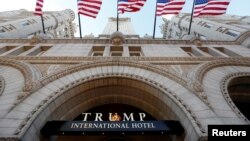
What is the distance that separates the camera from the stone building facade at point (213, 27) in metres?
27.5

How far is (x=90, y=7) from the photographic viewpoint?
1816 cm

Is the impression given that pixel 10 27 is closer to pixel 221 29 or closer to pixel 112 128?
pixel 112 128

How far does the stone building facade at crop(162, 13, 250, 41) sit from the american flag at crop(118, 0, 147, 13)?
5.80m

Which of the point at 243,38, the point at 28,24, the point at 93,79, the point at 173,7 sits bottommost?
the point at 93,79

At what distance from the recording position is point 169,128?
9.48 metres

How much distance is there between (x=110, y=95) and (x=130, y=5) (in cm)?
901

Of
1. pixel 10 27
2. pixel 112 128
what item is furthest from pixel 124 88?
pixel 10 27

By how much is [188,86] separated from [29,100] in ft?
25.7

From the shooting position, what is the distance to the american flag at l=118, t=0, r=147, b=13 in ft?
60.1

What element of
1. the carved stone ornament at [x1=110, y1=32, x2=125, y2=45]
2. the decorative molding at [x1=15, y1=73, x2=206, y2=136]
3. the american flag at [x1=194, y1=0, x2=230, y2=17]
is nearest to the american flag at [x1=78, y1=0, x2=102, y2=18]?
the carved stone ornament at [x1=110, y1=32, x2=125, y2=45]

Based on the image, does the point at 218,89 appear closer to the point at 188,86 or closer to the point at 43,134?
the point at 188,86

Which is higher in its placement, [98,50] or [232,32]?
[232,32]

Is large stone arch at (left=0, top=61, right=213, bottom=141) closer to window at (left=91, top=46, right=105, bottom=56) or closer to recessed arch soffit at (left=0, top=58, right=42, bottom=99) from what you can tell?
recessed arch soffit at (left=0, top=58, right=42, bottom=99)

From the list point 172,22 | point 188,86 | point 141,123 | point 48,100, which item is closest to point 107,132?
point 141,123
